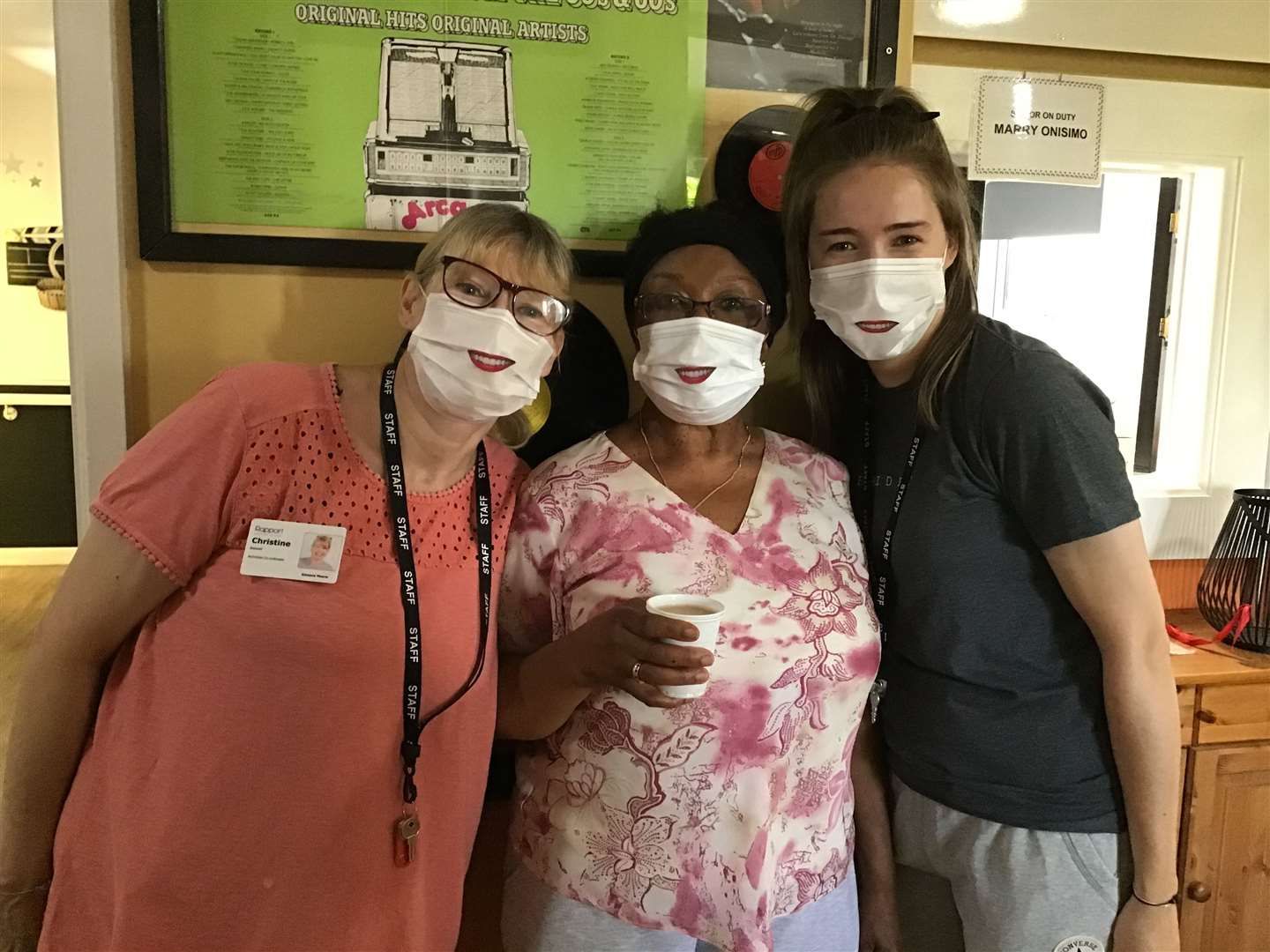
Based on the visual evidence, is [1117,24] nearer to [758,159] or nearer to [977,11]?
[977,11]

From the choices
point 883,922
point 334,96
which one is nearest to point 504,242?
point 334,96

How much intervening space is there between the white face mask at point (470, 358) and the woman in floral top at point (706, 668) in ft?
0.67

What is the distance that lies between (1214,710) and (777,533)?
1178 mm

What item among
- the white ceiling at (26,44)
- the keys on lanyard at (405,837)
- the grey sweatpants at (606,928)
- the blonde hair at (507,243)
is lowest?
the grey sweatpants at (606,928)

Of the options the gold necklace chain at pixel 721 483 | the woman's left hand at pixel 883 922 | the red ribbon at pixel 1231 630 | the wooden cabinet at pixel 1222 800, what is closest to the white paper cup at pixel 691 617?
the gold necklace chain at pixel 721 483

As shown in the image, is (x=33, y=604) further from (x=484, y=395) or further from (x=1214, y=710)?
(x=1214, y=710)

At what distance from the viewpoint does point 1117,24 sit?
1.92m

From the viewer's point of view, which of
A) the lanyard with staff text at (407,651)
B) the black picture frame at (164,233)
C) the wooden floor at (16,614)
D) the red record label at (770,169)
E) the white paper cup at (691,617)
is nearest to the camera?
the white paper cup at (691,617)

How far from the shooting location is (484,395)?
1.14 metres

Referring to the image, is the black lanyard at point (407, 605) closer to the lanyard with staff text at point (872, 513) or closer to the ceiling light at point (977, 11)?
the lanyard with staff text at point (872, 513)

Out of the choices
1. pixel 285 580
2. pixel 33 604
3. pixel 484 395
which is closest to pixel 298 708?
pixel 285 580

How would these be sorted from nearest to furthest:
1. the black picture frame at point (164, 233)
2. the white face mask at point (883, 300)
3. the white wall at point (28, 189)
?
the white face mask at point (883, 300) → the black picture frame at point (164, 233) → the white wall at point (28, 189)

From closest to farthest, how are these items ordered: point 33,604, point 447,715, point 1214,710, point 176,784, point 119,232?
point 176,784 → point 447,715 → point 119,232 → point 1214,710 → point 33,604

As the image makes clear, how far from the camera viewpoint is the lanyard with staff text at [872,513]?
4.31 feet
